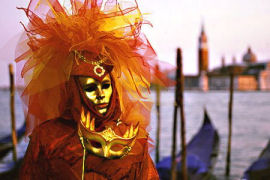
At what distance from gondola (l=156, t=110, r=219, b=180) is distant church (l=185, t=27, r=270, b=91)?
2142 inches

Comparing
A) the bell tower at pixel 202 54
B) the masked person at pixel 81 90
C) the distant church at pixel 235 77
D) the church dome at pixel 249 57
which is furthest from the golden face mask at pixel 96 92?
the church dome at pixel 249 57

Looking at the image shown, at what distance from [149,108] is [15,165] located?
16.3 feet

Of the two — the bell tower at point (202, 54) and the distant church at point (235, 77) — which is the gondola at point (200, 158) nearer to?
the distant church at point (235, 77)

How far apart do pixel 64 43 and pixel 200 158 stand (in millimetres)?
5158

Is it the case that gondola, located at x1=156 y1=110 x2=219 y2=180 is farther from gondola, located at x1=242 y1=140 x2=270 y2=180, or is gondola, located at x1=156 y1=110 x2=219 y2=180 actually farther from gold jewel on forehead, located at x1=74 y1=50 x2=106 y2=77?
gold jewel on forehead, located at x1=74 y1=50 x2=106 y2=77

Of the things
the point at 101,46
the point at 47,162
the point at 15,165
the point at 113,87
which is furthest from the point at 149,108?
the point at 15,165

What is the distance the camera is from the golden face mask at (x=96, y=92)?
99cm

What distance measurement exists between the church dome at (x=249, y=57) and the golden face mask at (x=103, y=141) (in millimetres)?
72010

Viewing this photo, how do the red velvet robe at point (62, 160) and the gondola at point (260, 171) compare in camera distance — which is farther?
the gondola at point (260, 171)

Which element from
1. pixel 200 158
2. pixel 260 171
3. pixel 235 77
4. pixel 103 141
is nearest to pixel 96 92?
pixel 103 141

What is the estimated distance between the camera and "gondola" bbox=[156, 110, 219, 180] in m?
5.18

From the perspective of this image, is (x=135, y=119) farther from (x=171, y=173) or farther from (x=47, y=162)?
(x=171, y=173)

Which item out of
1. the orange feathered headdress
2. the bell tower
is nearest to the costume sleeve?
the orange feathered headdress

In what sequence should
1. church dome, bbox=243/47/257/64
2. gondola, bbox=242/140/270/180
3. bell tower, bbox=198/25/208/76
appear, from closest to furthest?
1. gondola, bbox=242/140/270/180
2. bell tower, bbox=198/25/208/76
3. church dome, bbox=243/47/257/64
